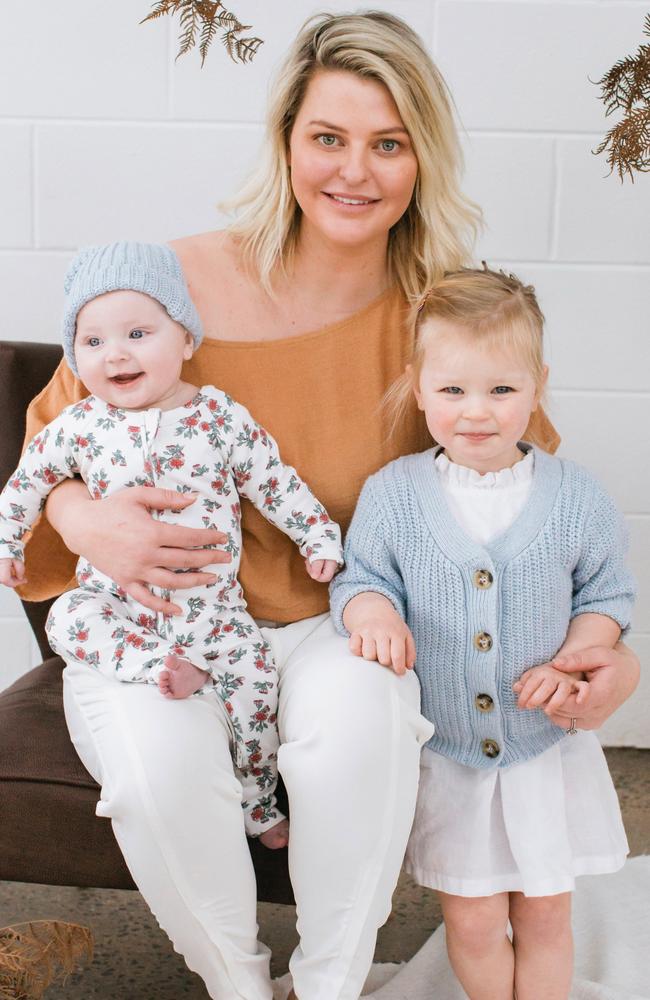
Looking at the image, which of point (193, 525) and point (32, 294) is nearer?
point (193, 525)

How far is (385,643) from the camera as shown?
141 centimetres

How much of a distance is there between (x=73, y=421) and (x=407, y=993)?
3.11 feet

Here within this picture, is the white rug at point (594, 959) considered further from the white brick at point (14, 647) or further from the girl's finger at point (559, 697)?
the white brick at point (14, 647)

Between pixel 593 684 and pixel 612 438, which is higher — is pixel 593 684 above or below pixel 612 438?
below

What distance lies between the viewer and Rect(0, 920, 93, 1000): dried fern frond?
1468 millimetres

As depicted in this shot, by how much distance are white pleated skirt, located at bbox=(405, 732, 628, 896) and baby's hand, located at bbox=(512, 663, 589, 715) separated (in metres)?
0.12

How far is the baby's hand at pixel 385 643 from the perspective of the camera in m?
1.41

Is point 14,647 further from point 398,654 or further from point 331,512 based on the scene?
point 398,654

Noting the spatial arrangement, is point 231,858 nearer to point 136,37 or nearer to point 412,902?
point 412,902

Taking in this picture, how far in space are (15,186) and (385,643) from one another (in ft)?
4.16

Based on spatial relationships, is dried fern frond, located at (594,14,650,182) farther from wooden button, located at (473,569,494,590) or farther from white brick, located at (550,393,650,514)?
white brick, located at (550,393,650,514)

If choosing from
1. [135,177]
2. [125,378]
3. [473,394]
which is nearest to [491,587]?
[473,394]

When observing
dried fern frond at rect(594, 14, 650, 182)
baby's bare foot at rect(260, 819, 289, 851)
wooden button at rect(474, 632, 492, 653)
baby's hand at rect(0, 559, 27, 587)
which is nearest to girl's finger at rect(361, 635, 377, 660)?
wooden button at rect(474, 632, 492, 653)

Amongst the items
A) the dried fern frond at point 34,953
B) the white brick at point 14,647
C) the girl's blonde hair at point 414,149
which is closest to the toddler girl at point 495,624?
the girl's blonde hair at point 414,149
